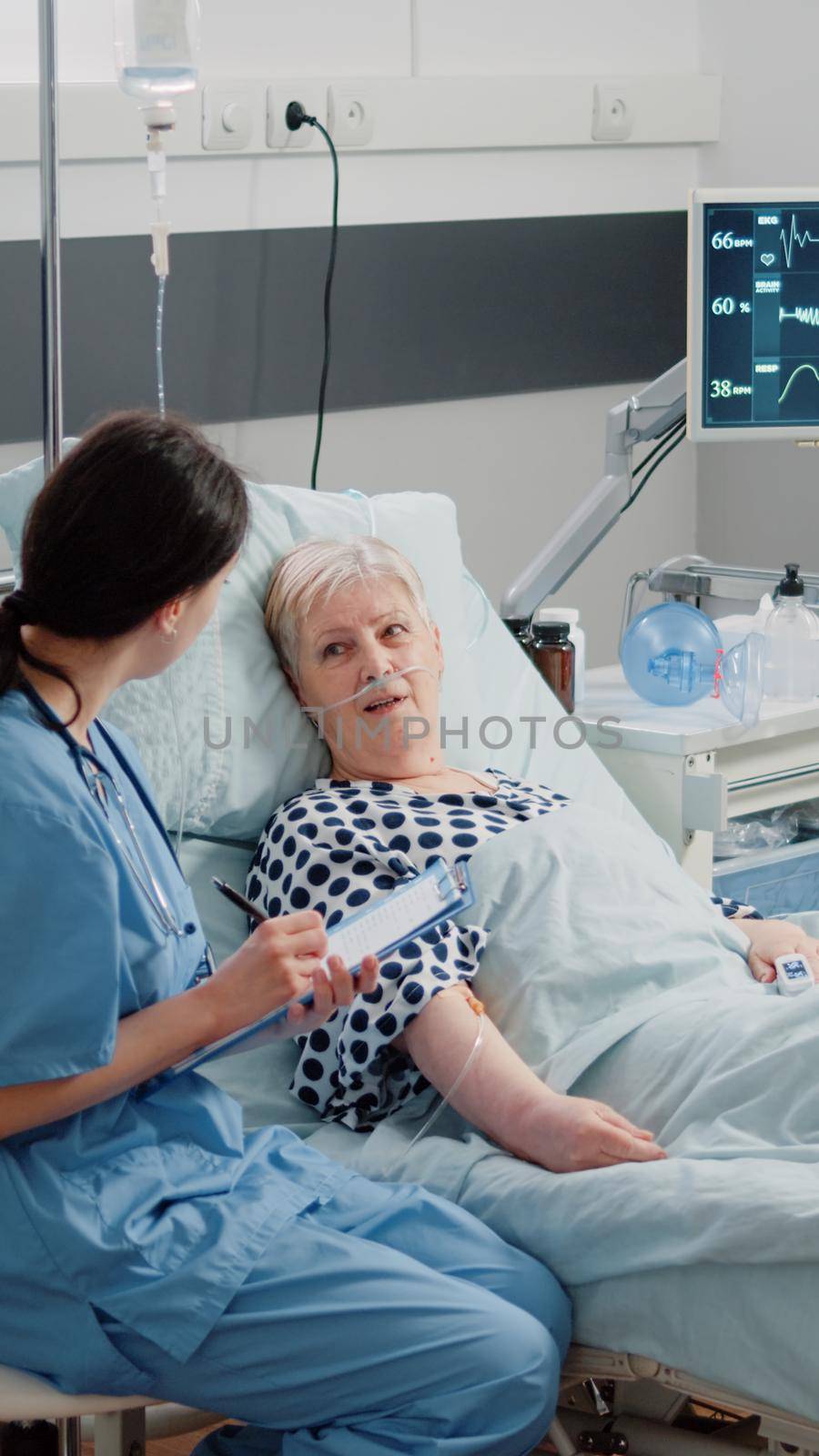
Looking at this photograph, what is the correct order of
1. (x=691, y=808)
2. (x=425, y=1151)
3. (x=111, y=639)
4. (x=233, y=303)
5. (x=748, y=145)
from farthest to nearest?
(x=748, y=145), (x=233, y=303), (x=691, y=808), (x=425, y=1151), (x=111, y=639)

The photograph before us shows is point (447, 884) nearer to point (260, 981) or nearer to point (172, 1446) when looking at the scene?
point (260, 981)

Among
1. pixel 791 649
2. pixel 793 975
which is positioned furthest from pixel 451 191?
pixel 793 975

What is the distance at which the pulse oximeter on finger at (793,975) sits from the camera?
188 centimetres

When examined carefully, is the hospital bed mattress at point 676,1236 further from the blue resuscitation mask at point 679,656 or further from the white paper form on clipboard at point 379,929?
the blue resuscitation mask at point 679,656

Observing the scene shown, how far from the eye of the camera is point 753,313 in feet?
8.30

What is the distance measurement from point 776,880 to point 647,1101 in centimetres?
93

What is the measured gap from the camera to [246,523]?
4.82ft

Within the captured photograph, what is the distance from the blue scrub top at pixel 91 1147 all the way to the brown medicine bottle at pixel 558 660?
3.59 feet

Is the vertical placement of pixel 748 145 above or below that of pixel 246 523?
above

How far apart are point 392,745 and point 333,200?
1435 millimetres

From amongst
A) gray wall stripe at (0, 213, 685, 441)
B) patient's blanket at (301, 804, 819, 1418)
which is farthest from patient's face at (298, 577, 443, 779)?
gray wall stripe at (0, 213, 685, 441)

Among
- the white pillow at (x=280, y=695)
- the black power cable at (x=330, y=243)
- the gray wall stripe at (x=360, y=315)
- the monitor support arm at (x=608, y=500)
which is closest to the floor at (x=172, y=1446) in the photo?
the white pillow at (x=280, y=695)

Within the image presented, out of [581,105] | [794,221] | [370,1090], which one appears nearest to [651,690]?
[794,221]

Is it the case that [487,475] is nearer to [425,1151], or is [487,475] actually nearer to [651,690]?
[651,690]
